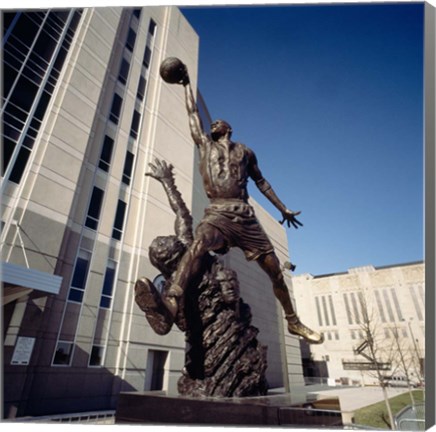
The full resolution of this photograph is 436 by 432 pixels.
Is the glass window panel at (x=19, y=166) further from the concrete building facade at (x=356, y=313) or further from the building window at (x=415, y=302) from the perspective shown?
the building window at (x=415, y=302)

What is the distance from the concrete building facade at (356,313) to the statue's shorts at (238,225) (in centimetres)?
4302

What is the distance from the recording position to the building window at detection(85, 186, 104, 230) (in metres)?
12.5

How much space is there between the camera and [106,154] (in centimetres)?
1404

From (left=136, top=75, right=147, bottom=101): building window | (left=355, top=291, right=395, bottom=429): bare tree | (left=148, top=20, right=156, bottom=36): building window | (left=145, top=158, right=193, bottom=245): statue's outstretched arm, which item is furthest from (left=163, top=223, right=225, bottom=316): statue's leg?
(left=148, top=20, right=156, bottom=36): building window

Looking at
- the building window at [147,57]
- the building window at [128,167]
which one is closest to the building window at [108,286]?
the building window at [128,167]

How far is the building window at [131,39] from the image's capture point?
672 inches

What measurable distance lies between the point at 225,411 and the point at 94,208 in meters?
11.8

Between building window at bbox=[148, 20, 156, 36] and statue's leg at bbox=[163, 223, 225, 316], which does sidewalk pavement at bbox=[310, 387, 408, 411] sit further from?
building window at bbox=[148, 20, 156, 36]

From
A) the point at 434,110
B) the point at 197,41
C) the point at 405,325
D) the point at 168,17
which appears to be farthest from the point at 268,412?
the point at 405,325

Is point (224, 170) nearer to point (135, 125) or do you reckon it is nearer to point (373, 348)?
point (135, 125)

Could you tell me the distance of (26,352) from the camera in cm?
916

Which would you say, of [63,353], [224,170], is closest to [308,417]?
[224,170]

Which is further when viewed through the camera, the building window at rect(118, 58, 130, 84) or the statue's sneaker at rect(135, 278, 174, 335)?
the building window at rect(118, 58, 130, 84)

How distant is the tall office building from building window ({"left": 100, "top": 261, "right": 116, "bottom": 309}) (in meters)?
0.04
